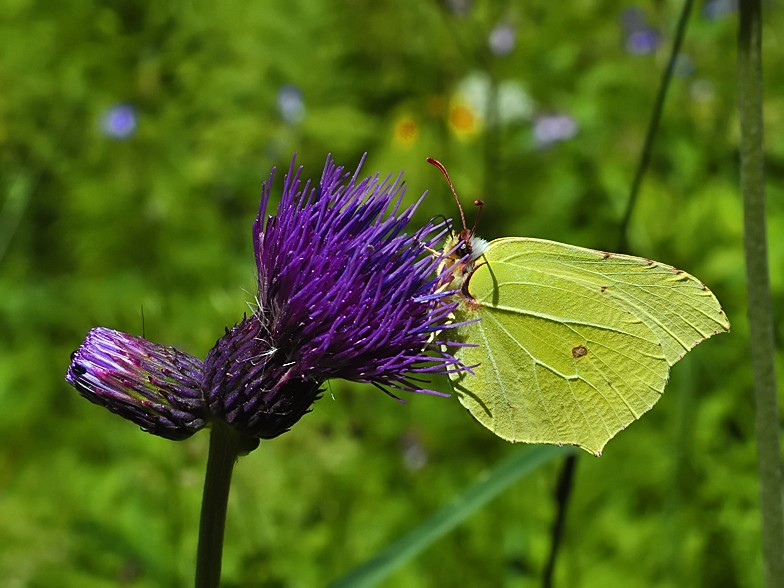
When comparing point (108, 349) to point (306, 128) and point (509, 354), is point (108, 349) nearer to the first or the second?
point (509, 354)

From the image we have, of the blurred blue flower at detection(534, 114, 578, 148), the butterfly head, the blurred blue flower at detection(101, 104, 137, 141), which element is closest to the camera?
the butterfly head

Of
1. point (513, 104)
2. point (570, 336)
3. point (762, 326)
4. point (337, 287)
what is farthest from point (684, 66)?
point (337, 287)

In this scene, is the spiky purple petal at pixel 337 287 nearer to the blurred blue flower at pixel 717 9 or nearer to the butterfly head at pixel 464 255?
the butterfly head at pixel 464 255

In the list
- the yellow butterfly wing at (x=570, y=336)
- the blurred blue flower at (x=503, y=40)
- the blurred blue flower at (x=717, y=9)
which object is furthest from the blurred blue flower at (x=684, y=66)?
the yellow butterfly wing at (x=570, y=336)

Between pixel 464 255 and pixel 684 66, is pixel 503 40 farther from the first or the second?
pixel 464 255

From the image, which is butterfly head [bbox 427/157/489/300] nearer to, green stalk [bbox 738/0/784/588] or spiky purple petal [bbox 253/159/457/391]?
spiky purple petal [bbox 253/159/457/391]

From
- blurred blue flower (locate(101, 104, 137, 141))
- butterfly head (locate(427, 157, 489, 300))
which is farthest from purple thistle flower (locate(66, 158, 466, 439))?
blurred blue flower (locate(101, 104, 137, 141))
